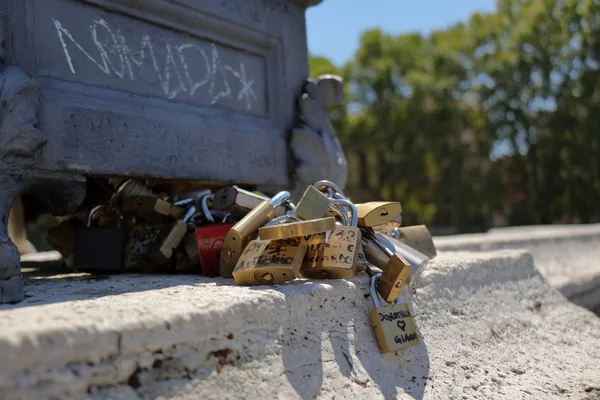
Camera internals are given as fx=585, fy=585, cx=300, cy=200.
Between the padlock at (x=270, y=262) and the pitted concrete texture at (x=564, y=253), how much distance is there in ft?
7.42

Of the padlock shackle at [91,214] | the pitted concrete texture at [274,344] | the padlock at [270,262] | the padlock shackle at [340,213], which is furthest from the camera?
the padlock shackle at [91,214]

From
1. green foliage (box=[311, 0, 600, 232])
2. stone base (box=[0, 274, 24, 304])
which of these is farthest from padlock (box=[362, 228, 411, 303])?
green foliage (box=[311, 0, 600, 232])

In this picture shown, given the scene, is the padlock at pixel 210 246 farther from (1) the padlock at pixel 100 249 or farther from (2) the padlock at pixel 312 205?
(1) the padlock at pixel 100 249

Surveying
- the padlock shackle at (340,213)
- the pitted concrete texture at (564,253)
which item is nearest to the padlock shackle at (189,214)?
the padlock shackle at (340,213)

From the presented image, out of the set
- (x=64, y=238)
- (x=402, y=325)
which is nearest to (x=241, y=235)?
(x=402, y=325)

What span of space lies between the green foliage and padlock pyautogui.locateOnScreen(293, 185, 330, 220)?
1929 centimetres

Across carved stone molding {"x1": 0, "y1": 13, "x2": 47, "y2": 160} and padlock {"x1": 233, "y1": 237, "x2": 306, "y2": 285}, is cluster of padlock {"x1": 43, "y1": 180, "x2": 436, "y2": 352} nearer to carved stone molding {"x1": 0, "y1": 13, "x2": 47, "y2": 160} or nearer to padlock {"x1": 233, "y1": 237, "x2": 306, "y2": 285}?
padlock {"x1": 233, "y1": 237, "x2": 306, "y2": 285}

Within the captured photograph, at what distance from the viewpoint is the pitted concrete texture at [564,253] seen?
146 inches

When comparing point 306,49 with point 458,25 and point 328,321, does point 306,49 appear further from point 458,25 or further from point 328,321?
point 458,25

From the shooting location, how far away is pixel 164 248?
2.36 m

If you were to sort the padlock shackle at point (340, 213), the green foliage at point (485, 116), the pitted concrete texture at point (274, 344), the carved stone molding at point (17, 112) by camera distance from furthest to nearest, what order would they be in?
the green foliage at point (485, 116)
the padlock shackle at point (340, 213)
the carved stone molding at point (17, 112)
the pitted concrete texture at point (274, 344)

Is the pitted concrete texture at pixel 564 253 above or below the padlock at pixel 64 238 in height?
below

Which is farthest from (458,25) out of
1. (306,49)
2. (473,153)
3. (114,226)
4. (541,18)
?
(114,226)

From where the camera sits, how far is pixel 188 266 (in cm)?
242
